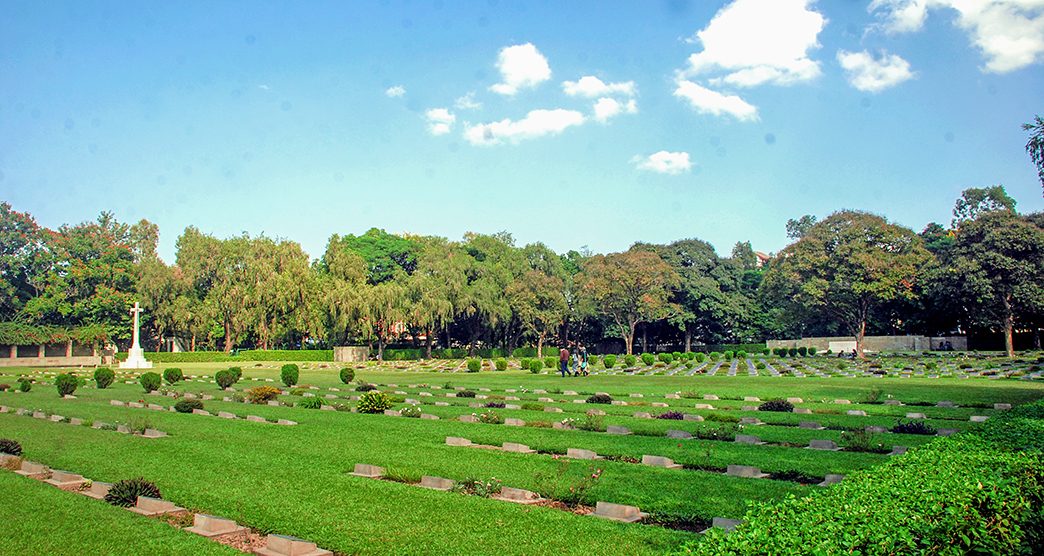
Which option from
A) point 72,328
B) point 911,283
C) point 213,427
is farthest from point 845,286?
point 72,328

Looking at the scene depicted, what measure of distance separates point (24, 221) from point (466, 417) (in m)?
67.0

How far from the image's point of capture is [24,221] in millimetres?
65500

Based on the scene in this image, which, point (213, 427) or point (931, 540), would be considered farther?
point (213, 427)

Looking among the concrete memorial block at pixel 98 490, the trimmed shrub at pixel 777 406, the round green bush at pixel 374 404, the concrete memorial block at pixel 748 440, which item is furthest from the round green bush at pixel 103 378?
the concrete memorial block at pixel 748 440

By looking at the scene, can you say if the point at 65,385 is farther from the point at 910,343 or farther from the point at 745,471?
the point at 910,343

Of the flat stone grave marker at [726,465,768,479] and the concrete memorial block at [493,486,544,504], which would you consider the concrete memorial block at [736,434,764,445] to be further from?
the concrete memorial block at [493,486,544,504]

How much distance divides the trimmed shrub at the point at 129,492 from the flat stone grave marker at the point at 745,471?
773 centimetres

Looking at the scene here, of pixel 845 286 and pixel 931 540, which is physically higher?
pixel 845 286

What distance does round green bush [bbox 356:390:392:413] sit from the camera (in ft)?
60.7

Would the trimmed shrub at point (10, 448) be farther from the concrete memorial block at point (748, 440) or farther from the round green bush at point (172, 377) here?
the round green bush at point (172, 377)

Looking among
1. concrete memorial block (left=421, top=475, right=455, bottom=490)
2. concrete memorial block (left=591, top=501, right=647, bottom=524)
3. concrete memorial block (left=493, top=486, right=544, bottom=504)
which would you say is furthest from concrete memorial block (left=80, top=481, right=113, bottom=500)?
concrete memorial block (left=591, top=501, right=647, bottom=524)

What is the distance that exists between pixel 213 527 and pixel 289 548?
1.37 meters

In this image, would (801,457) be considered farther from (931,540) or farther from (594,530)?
(931,540)

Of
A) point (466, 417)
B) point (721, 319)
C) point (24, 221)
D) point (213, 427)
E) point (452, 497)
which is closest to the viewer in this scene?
point (452, 497)
